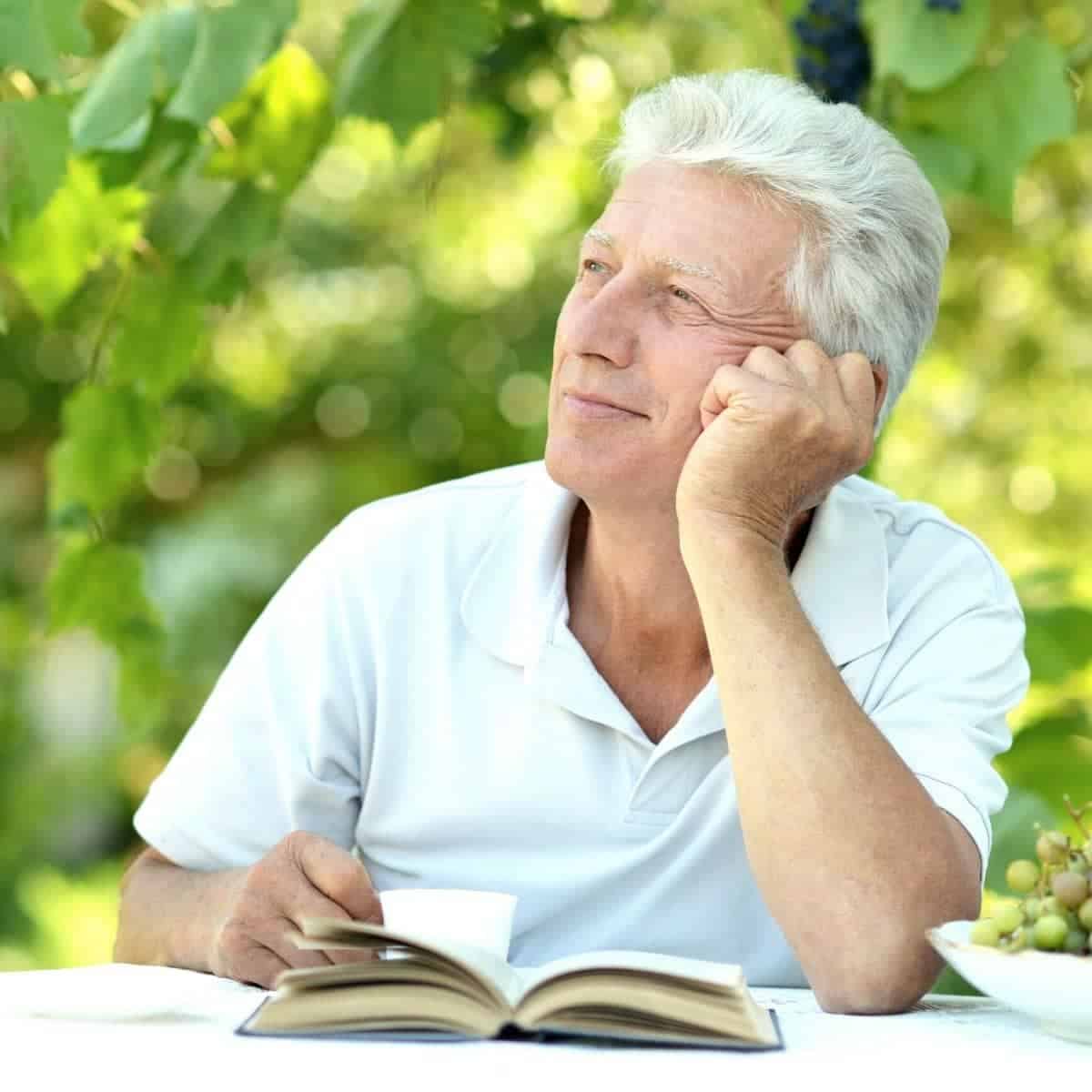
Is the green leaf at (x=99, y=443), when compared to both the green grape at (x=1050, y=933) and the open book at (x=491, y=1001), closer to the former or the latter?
the open book at (x=491, y=1001)

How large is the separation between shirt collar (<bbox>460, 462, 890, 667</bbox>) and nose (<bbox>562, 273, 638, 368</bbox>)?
25 cm

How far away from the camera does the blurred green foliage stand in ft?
8.45

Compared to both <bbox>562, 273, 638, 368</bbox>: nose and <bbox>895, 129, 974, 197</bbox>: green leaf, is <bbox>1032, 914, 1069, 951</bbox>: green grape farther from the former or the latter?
<bbox>895, 129, 974, 197</bbox>: green leaf

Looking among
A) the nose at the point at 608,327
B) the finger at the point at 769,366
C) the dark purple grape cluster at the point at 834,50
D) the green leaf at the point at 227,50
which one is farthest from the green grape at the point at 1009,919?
the dark purple grape cluster at the point at 834,50

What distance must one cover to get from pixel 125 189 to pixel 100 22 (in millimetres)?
1549

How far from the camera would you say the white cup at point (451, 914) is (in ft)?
4.94

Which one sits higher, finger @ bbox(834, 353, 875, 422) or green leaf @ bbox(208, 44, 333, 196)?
green leaf @ bbox(208, 44, 333, 196)

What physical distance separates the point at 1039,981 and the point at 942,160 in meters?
1.56

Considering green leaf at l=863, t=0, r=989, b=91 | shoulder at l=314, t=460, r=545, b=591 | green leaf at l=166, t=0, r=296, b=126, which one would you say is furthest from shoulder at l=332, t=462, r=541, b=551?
green leaf at l=863, t=0, r=989, b=91

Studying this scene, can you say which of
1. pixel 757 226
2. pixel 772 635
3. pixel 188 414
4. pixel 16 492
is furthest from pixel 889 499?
pixel 16 492

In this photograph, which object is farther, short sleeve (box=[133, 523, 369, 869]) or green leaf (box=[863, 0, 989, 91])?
green leaf (box=[863, 0, 989, 91])

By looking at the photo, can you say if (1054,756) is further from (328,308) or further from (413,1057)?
(328,308)

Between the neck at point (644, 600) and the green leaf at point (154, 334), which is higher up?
the green leaf at point (154, 334)

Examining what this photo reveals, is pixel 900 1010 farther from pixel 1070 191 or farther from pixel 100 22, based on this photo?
pixel 1070 191
